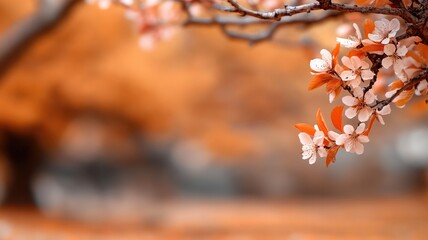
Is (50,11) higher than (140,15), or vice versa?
(50,11)

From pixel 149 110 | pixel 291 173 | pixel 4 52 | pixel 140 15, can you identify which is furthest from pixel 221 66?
pixel 140 15

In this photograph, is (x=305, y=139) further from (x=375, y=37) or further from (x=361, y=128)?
(x=375, y=37)

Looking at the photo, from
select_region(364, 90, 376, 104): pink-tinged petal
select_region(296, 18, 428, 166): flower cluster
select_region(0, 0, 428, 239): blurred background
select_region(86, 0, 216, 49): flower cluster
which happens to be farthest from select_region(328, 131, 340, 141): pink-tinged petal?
select_region(0, 0, 428, 239): blurred background

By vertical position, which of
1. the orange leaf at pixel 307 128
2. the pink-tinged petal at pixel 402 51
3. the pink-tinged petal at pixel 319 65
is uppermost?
the pink-tinged petal at pixel 402 51

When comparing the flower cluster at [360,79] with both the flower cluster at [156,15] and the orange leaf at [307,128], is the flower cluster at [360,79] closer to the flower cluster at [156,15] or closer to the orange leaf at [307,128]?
the orange leaf at [307,128]

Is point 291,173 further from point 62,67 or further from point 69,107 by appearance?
point 62,67

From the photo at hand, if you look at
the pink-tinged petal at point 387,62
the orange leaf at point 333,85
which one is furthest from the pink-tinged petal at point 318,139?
the pink-tinged petal at point 387,62
